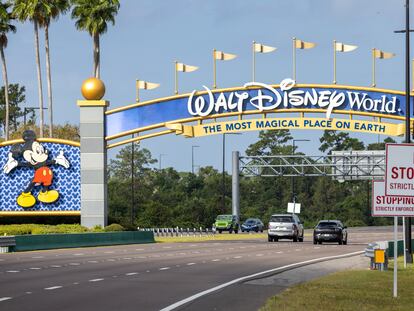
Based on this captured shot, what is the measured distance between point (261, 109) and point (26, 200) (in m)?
14.8

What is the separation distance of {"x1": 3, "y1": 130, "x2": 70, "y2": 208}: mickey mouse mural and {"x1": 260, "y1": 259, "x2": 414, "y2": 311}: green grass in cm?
3381

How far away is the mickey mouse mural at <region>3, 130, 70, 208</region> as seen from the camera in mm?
60312

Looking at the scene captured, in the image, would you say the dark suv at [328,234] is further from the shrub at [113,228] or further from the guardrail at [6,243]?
the guardrail at [6,243]

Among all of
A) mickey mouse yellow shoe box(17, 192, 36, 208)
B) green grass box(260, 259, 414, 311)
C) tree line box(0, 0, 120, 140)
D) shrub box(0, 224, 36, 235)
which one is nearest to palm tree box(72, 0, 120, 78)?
tree line box(0, 0, 120, 140)

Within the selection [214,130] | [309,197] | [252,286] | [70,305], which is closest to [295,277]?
[252,286]

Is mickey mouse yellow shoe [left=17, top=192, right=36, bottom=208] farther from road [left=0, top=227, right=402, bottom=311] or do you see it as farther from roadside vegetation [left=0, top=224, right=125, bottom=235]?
road [left=0, top=227, right=402, bottom=311]

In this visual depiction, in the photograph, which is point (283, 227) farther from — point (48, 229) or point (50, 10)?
Answer: point (50, 10)

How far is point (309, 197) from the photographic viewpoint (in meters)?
170

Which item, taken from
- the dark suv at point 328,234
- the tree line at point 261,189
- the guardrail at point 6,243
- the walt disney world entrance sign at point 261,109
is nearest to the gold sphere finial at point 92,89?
the walt disney world entrance sign at point 261,109

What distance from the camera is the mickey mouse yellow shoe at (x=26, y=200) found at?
199 feet

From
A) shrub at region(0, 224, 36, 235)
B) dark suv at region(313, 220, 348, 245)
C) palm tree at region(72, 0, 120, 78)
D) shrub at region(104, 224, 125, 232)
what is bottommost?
dark suv at region(313, 220, 348, 245)

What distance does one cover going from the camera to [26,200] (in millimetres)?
60844

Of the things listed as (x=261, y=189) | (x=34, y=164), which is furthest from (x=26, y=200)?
(x=261, y=189)

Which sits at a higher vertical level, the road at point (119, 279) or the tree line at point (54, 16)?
the tree line at point (54, 16)
